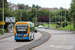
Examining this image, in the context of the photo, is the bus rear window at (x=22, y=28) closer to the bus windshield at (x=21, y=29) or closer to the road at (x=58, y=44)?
the bus windshield at (x=21, y=29)

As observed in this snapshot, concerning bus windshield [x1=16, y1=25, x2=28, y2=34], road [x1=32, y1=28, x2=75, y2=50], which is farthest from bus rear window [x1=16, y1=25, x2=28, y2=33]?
road [x1=32, y1=28, x2=75, y2=50]

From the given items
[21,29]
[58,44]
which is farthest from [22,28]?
[58,44]

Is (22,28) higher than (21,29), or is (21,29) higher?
(22,28)

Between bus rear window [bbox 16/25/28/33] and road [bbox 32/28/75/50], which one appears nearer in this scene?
road [bbox 32/28/75/50]

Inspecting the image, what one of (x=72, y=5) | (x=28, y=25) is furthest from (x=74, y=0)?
(x=28, y=25)

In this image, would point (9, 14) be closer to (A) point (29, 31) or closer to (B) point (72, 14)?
(B) point (72, 14)

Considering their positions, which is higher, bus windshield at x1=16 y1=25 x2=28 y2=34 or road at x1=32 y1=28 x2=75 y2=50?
bus windshield at x1=16 y1=25 x2=28 y2=34

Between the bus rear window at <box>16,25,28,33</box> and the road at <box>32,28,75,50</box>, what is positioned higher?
the bus rear window at <box>16,25,28,33</box>

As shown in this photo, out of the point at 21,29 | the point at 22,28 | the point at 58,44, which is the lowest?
the point at 58,44

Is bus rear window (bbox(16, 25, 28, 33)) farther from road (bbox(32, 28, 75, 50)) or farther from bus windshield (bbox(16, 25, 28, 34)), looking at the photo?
road (bbox(32, 28, 75, 50))

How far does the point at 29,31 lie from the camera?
28.9 meters

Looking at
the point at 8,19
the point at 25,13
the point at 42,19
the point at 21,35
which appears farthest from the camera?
the point at 42,19

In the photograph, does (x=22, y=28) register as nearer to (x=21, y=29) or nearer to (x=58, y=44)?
(x=21, y=29)

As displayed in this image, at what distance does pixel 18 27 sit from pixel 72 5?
46.6 m
